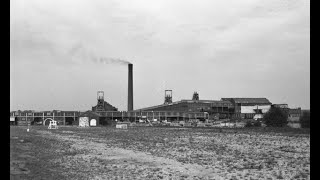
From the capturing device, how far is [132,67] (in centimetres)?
12575

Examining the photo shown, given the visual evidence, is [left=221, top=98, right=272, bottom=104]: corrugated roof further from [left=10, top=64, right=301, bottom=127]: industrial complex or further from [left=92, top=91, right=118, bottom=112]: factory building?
[left=92, top=91, right=118, bottom=112]: factory building

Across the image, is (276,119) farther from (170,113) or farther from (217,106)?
(217,106)

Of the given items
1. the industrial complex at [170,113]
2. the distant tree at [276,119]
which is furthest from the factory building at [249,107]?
the distant tree at [276,119]

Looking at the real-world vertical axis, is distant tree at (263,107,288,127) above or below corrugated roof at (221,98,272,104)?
below

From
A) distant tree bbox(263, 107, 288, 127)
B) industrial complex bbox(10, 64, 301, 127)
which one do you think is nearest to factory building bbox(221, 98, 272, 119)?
industrial complex bbox(10, 64, 301, 127)

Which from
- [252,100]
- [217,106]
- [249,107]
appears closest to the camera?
[249,107]

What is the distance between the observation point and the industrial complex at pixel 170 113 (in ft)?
487

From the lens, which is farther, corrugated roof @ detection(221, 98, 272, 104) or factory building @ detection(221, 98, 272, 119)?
corrugated roof @ detection(221, 98, 272, 104)

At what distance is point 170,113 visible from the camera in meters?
156

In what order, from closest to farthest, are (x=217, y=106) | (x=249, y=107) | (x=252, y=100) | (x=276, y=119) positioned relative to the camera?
(x=276, y=119), (x=249, y=107), (x=217, y=106), (x=252, y=100)

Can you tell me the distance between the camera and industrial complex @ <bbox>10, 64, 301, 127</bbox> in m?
148

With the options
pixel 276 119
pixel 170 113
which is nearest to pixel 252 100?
pixel 170 113
